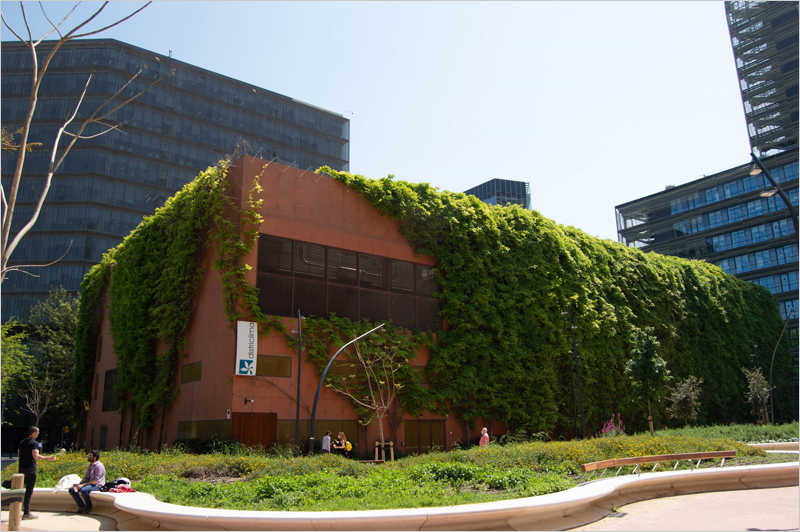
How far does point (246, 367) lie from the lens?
25.1m

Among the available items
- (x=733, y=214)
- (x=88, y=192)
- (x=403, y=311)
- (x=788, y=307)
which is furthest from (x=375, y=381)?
(x=733, y=214)

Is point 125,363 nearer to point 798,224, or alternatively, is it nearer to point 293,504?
point 293,504

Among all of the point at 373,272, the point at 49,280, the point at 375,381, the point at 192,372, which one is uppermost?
the point at 49,280

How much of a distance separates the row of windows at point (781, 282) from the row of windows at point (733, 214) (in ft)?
29.7

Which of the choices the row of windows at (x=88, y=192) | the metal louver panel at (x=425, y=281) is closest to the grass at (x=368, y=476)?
the metal louver panel at (x=425, y=281)

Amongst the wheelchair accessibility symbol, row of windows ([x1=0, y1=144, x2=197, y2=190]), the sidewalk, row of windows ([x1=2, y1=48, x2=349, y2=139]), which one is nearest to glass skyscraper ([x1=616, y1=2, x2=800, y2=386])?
row of windows ([x1=2, y1=48, x2=349, y2=139])

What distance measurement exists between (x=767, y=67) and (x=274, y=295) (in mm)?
91279

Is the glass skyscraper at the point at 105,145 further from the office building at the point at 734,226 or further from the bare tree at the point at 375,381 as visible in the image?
the office building at the point at 734,226

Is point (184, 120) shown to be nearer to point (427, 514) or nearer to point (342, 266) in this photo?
point (342, 266)

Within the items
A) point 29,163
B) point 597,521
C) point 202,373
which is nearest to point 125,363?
point 202,373

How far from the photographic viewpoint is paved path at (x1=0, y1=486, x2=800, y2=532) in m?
9.00

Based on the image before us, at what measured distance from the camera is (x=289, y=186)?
95.2 ft

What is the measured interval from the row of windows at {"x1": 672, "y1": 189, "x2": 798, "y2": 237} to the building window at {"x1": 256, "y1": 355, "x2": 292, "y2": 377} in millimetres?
76376

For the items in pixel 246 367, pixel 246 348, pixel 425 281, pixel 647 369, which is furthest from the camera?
pixel 425 281
